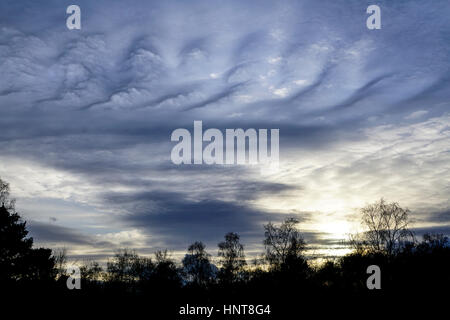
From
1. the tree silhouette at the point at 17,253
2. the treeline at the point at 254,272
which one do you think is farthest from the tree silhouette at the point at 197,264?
the tree silhouette at the point at 17,253

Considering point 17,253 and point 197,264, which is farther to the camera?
point 197,264

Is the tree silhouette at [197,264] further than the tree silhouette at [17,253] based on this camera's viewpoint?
Yes

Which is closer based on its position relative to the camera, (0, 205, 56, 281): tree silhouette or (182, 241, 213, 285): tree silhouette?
(0, 205, 56, 281): tree silhouette

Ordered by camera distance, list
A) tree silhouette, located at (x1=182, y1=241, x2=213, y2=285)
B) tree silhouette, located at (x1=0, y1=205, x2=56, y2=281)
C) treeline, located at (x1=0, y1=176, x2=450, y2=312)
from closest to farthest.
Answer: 1. treeline, located at (x1=0, y1=176, x2=450, y2=312)
2. tree silhouette, located at (x1=0, y1=205, x2=56, y2=281)
3. tree silhouette, located at (x1=182, y1=241, x2=213, y2=285)

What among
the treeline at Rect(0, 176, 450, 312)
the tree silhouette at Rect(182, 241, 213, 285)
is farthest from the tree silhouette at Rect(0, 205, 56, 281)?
the tree silhouette at Rect(182, 241, 213, 285)

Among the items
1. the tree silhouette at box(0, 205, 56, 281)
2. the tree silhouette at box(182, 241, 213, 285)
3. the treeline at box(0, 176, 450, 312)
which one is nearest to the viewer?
the treeline at box(0, 176, 450, 312)

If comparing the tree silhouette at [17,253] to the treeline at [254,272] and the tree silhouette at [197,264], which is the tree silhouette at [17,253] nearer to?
the treeline at [254,272]

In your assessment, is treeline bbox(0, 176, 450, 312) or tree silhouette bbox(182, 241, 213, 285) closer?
treeline bbox(0, 176, 450, 312)

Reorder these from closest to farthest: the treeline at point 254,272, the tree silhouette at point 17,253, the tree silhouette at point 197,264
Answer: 1. the treeline at point 254,272
2. the tree silhouette at point 17,253
3. the tree silhouette at point 197,264

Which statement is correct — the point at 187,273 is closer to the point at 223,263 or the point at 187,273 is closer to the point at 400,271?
the point at 223,263

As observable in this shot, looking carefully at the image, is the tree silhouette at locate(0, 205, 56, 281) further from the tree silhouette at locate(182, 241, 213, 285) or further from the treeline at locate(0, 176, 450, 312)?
the tree silhouette at locate(182, 241, 213, 285)

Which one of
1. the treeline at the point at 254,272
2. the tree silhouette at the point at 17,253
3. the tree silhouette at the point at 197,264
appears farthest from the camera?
the tree silhouette at the point at 197,264
